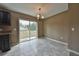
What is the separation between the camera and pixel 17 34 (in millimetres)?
6199

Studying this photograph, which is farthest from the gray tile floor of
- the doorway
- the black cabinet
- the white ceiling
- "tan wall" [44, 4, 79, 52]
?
the white ceiling

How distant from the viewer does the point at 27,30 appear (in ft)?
25.0

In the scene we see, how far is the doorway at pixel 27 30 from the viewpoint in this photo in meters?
6.88

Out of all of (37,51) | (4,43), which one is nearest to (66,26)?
(37,51)

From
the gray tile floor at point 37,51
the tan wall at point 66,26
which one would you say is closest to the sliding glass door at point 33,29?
the tan wall at point 66,26

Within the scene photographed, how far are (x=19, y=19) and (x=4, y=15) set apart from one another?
5.77 ft

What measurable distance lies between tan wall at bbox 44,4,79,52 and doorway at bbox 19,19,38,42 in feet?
4.31

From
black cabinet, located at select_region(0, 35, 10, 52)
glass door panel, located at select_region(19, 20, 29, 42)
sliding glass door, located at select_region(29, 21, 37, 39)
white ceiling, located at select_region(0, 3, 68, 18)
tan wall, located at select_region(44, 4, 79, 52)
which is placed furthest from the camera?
sliding glass door, located at select_region(29, 21, 37, 39)

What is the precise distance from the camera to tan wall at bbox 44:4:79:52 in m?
4.10

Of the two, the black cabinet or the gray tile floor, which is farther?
the black cabinet

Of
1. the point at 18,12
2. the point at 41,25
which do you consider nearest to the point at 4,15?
the point at 18,12

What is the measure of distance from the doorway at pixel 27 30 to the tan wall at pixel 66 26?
1314mm

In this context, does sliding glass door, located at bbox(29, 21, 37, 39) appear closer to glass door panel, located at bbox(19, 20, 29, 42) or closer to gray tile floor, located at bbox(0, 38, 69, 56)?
glass door panel, located at bbox(19, 20, 29, 42)

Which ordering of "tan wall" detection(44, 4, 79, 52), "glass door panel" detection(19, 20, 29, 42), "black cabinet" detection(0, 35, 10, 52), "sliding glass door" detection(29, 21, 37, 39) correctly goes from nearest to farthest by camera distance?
1. "tan wall" detection(44, 4, 79, 52)
2. "black cabinet" detection(0, 35, 10, 52)
3. "glass door panel" detection(19, 20, 29, 42)
4. "sliding glass door" detection(29, 21, 37, 39)
